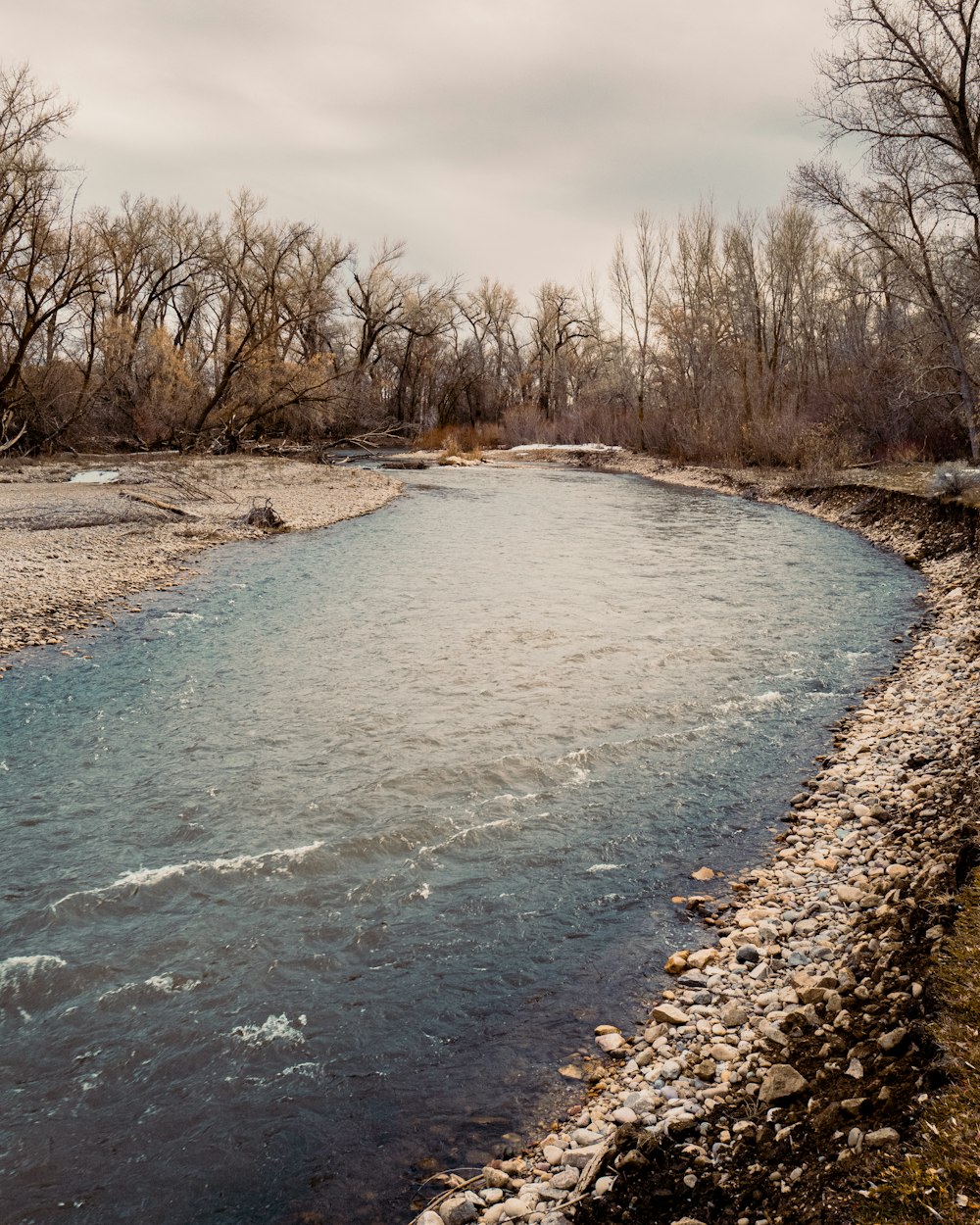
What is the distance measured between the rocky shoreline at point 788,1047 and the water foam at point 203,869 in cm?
237

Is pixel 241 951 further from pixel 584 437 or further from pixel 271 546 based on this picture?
pixel 584 437

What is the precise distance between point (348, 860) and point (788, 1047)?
→ 286 cm

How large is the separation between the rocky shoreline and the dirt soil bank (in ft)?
26.2

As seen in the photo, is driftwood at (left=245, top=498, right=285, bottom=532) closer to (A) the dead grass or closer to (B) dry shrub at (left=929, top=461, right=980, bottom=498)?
(B) dry shrub at (left=929, top=461, right=980, bottom=498)

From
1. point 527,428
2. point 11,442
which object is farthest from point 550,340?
point 11,442

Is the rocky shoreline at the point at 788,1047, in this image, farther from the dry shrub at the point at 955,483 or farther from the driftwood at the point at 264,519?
the driftwood at the point at 264,519

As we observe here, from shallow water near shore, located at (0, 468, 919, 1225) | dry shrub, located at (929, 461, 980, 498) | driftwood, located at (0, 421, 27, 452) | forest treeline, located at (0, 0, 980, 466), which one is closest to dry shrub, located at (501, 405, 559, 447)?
forest treeline, located at (0, 0, 980, 466)

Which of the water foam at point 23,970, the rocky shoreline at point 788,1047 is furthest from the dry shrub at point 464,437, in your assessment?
the water foam at point 23,970

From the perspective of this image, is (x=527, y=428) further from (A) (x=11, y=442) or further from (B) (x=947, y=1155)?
(B) (x=947, y=1155)

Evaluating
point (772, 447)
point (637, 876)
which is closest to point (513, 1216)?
point (637, 876)

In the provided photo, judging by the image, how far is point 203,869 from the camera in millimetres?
5113

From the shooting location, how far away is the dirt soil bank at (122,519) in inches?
434

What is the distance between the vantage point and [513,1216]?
278cm

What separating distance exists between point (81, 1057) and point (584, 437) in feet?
154
